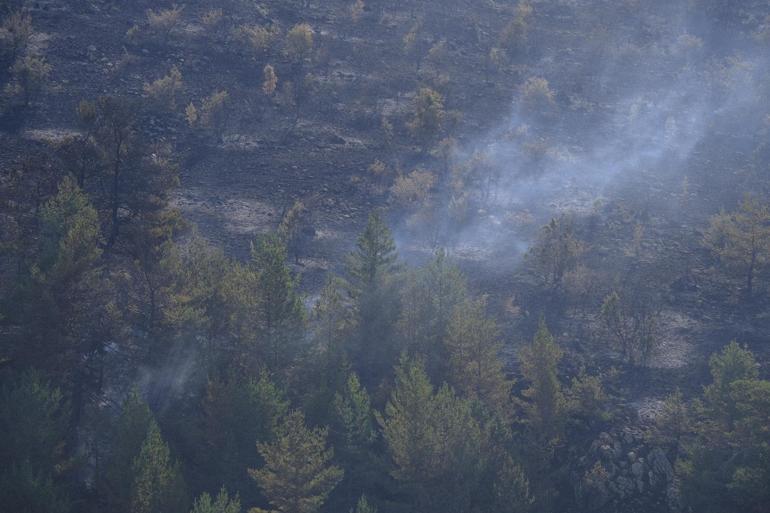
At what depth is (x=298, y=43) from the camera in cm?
5316

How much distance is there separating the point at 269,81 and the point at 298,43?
198 inches

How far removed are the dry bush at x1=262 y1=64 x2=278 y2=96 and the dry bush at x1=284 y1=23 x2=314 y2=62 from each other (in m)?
3.41

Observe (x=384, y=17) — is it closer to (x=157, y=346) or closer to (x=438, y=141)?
(x=438, y=141)

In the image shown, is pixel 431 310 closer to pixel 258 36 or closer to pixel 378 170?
pixel 378 170

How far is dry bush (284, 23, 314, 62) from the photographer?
5325cm

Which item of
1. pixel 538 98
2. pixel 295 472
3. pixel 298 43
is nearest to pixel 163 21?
pixel 298 43

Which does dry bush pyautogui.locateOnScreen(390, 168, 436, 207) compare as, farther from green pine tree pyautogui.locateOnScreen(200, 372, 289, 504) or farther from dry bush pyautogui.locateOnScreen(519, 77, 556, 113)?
green pine tree pyautogui.locateOnScreen(200, 372, 289, 504)

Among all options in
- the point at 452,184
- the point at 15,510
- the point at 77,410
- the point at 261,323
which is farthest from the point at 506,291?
the point at 15,510

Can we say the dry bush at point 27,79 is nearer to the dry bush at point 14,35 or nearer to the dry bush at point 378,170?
the dry bush at point 14,35

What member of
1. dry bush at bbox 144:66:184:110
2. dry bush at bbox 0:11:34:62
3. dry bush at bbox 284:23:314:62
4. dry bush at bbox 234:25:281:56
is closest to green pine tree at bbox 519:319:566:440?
dry bush at bbox 144:66:184:110

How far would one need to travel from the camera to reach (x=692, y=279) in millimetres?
37562

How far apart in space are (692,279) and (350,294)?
19.3 meters

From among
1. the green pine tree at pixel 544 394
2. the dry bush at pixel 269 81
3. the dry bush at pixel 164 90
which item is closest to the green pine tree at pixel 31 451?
the green pine tree at pixel 544 394

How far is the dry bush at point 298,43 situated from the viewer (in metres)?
53.2
